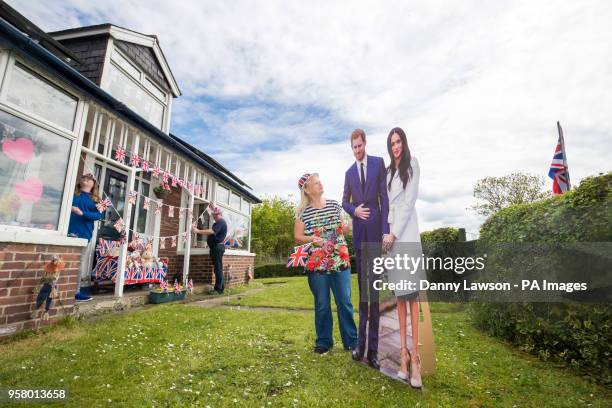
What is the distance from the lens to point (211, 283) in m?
9.90

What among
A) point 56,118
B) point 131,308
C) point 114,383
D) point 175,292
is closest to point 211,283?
point 175,292

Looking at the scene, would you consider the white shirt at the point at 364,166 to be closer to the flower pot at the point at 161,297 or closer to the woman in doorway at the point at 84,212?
the woman in doorway at the point at 84,212

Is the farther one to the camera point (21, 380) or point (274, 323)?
point (274, 323)

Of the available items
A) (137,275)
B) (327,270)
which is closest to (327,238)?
(327,270)

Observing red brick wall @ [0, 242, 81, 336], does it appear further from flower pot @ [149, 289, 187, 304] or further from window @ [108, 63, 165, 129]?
window @ [108, 63, 165, 129]

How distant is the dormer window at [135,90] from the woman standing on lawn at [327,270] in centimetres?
754

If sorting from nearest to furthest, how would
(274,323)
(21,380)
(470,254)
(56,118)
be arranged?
(21,380), (56,118), (274,323), (470,254)

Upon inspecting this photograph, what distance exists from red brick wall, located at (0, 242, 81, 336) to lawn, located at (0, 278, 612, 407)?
29 centimetres

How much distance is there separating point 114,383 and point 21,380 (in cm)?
80

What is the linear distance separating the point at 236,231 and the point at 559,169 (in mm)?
10920

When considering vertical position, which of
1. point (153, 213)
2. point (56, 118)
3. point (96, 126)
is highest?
point (96, 126)

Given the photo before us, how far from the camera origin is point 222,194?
11.4m

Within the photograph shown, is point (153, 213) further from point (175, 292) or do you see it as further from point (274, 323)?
point (274, 323)

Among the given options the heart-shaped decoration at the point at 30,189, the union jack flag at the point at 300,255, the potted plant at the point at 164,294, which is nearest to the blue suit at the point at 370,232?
the union jack flag at the point at 300,255
